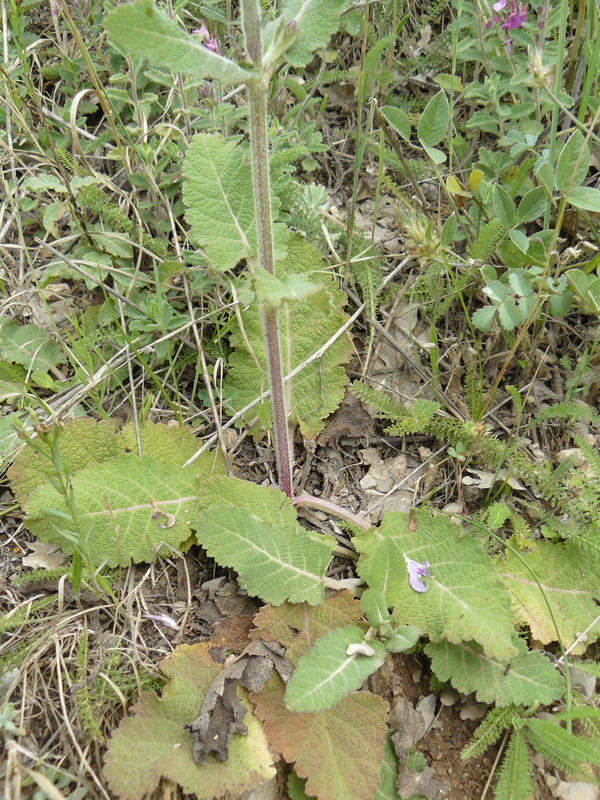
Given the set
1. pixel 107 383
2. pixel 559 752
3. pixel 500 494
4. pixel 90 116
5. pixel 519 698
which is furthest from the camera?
pixel 90 116

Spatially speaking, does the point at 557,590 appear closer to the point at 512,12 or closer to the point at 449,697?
the point at 449,697

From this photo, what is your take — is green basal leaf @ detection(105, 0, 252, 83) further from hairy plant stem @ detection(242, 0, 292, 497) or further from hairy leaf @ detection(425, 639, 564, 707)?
hairy leaf @ detection(425, 639, 564, 707)

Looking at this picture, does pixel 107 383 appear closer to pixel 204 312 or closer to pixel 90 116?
pixel 204 312

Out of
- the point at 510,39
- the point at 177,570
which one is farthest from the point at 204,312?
the point at 510,39

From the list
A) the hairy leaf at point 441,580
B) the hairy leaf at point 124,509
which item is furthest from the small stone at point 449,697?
the hairy leaf at point 124,509

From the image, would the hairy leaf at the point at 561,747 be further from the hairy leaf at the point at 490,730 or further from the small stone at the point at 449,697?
the small stone at the point at 449,697

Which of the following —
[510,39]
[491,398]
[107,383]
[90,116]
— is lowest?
[107,383]
